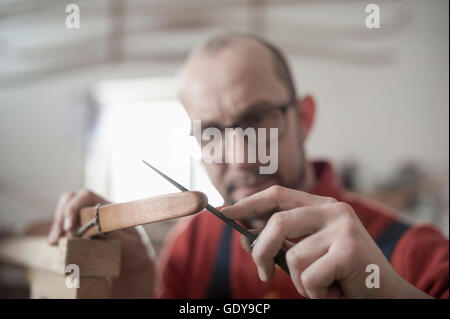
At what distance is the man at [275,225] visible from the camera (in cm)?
24

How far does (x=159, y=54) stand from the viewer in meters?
1.54

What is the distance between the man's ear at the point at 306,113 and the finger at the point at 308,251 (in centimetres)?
21

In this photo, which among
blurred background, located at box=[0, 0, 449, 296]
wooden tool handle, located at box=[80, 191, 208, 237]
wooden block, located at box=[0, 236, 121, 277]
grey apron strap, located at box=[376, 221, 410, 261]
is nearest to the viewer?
wooden tool handle, located at box=[80, 191, 208, 237]

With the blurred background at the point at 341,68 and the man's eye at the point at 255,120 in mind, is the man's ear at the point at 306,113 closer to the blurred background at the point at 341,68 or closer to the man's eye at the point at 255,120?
the man's eye at the point at 255,120

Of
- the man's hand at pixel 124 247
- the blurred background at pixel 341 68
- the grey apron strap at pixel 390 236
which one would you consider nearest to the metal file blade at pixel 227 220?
the man's hand at pixel 124 247

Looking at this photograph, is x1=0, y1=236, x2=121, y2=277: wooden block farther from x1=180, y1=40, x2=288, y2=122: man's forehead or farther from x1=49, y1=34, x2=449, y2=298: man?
x1=180, y1=40, x2=288, y2=122: man's forehead

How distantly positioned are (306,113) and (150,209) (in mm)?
269

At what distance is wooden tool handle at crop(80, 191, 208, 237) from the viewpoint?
0.23 metres

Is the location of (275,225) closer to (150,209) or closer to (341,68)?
(150,209)

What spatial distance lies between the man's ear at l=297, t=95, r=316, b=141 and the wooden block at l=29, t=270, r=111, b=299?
0.26 metres

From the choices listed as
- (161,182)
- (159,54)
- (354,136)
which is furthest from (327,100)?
(161,182)

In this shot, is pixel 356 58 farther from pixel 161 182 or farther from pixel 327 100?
→ pixel 161 182

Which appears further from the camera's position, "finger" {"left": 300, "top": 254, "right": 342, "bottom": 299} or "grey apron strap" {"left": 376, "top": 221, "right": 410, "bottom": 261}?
"grey apron strap" {"left": 376, "top": 221, "right": 410, "bottom": 261}

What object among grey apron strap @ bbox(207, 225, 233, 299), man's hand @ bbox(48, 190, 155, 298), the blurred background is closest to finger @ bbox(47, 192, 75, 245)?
man's hand @ bbox(48, 190, 155, 298)
